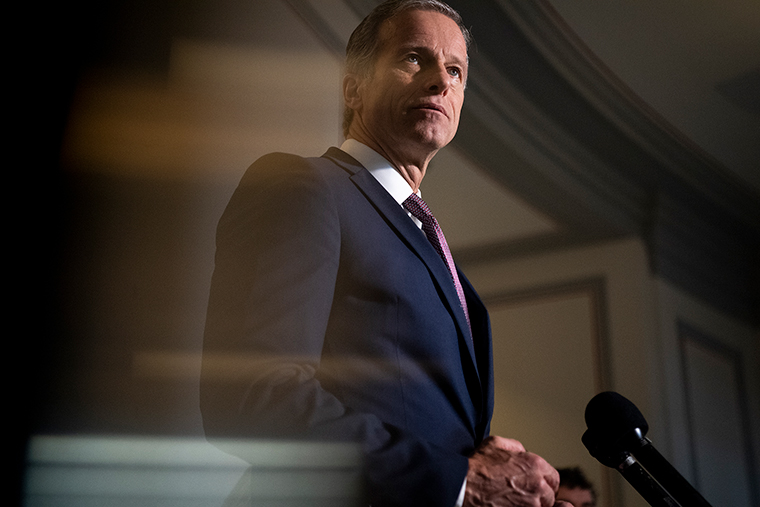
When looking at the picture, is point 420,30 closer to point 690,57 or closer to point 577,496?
point 577,496

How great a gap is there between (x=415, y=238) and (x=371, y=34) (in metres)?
0.41

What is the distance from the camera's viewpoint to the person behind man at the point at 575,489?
9.31ft

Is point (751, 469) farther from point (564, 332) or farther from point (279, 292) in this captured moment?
point (279, 292)

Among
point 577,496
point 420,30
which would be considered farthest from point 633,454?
point 577,496

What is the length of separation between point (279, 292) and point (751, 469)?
188 inches

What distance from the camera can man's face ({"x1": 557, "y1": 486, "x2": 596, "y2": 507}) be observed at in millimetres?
2820

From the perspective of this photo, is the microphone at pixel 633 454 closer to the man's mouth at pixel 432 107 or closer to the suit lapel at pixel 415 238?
the suit lapel at pixel 415 238

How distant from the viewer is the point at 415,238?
883 millimetres

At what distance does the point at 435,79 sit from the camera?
3.47 feet

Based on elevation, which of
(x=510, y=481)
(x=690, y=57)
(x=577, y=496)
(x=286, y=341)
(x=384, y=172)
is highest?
(x=690, y=57)

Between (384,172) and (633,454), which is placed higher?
(384,172)

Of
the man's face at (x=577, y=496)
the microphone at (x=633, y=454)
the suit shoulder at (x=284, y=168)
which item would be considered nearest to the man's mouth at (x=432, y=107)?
the suit shoulder at (x=284, y=168)

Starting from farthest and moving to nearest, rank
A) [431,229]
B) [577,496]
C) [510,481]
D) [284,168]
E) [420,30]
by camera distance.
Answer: [577,496]
[420,30]
[431,229]
[284,168]
[510,481]

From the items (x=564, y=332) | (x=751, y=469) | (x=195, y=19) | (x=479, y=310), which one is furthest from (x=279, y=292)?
(x=751, y=469)
